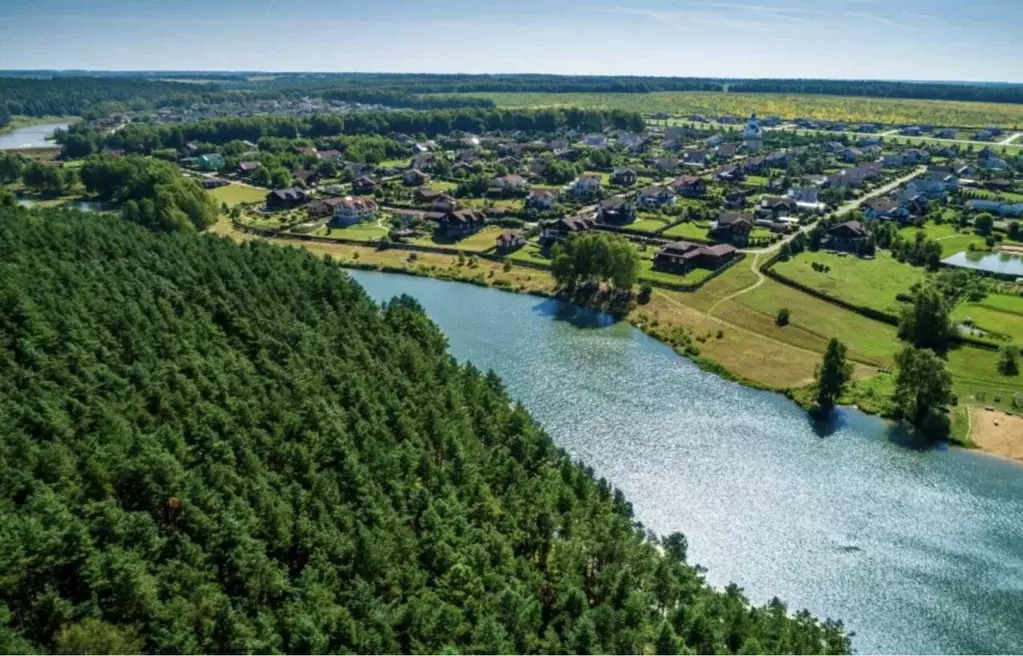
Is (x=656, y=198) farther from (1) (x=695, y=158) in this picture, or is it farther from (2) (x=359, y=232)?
(2) (x=359, y=232)

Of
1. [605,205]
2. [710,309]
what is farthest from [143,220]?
[710,309]

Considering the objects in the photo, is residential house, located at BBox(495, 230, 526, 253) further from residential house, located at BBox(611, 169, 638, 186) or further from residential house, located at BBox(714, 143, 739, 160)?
residential house, located at BBox(714, 143, 739, 160)

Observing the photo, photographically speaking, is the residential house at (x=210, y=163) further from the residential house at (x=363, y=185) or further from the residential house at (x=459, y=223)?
the residential house at (x=459, y=223)

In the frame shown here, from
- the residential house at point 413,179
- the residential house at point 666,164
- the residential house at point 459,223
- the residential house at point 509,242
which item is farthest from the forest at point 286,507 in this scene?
the residential house at point 666,164

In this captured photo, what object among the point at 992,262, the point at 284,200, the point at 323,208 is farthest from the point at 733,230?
the point at 284,200

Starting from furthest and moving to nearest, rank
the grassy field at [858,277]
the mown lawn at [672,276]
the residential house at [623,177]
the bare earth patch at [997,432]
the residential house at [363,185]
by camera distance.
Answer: the residential house at [623,177]
the residential house at [363,185]
the mown lawn at [672,276]
the grassy field at [858,277]
the bare earth patch at [997,432]
